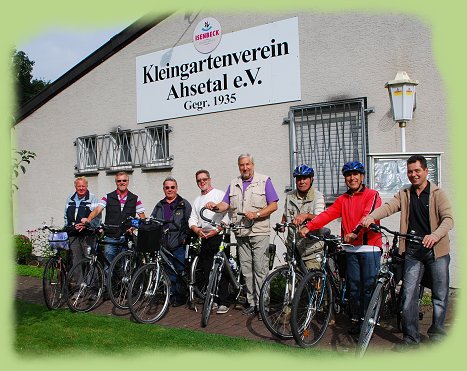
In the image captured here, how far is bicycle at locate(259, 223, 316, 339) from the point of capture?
5637 mm

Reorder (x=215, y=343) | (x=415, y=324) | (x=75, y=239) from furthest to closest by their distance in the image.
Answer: (x=75, y=239) < (x=215, y=343) < (x=415, y=324)

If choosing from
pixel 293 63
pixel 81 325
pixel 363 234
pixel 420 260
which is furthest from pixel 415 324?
pixel 293 63

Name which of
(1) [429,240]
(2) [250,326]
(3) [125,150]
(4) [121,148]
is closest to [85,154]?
(4) [121,148]

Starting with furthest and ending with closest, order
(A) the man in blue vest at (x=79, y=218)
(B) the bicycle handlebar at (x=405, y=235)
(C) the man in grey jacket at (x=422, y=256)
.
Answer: (A) the man in blue vest at (x=79, y=218) → (C) the man in grey jacket at (x=422, y=256) → (B) the bicycle handlebar at (x=405, y=235)

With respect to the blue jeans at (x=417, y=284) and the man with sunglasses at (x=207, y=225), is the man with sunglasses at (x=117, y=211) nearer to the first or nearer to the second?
the man with sunglasses at (x=207, y=225)

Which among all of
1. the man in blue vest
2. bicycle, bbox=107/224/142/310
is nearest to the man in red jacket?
bicycle, bbox=107/224/142/310

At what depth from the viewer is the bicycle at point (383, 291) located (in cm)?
477

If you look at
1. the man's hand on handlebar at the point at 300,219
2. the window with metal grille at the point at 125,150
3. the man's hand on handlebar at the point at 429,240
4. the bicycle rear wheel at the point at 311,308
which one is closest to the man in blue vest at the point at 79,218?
the window with metal grille at the point at 125,150

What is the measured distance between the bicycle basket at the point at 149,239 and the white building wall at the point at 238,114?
2765 mm

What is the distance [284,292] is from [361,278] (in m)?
0.88

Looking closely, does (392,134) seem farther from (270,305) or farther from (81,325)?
(81,325)

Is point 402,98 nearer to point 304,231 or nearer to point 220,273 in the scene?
point 304,231

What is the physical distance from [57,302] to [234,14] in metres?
5.87

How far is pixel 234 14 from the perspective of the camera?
9562 mm
